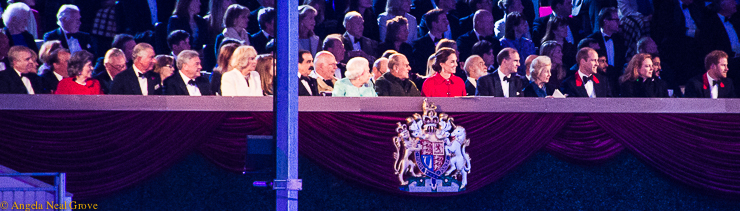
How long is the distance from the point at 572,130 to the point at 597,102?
1.30 ft

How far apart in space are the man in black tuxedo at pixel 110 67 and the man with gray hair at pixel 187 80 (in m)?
0.45

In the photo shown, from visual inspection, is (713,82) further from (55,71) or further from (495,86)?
(55,71)

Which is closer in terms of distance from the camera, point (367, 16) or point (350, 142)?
point (350, 142)

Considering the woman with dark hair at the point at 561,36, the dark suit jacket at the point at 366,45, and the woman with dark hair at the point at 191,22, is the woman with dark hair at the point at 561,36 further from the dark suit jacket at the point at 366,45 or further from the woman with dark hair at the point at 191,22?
the woman with dark hair at the point at 191,22

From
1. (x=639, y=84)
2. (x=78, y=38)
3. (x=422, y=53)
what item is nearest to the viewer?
(x=78, y=38)

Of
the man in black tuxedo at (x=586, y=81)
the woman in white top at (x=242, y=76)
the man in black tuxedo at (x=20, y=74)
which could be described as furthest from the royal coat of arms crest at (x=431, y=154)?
the man in black tuxedo at (x=20, y=74)

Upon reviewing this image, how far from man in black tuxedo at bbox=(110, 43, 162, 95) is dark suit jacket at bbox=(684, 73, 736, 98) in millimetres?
5675

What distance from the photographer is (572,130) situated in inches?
372

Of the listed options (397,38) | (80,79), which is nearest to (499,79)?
(397,38)

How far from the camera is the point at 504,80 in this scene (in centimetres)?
916

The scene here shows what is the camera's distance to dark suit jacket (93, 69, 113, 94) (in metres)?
8.45

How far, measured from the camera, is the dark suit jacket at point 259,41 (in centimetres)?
922

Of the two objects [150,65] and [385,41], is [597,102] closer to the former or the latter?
[385,41]

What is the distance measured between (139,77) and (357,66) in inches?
82.1
